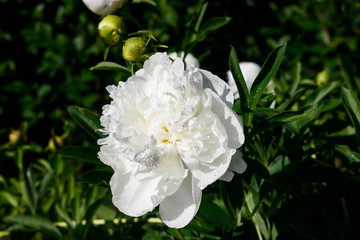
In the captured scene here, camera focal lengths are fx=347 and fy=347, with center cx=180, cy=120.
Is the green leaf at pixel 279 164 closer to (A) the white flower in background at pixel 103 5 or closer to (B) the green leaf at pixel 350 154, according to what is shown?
(B) the green leaf at pixel 350 154

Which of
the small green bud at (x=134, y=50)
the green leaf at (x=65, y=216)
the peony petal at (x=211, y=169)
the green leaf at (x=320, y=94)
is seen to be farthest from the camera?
the green leaf at (x=65, y=216)

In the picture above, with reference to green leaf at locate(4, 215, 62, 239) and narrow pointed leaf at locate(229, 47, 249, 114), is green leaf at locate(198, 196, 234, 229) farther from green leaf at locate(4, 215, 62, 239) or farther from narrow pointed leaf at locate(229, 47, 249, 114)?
green leaf at locate(4, 215, 62, 239)

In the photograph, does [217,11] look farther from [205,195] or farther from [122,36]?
[205,195]

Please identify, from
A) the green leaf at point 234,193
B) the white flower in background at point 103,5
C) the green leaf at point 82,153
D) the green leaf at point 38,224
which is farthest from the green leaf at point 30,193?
the green leaf at point 234,193

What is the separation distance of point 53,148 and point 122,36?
68cm

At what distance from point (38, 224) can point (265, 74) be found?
0.69 metres

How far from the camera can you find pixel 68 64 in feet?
6.08

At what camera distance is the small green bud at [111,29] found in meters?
0.66

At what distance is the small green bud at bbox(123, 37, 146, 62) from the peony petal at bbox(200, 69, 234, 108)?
13 centimetres

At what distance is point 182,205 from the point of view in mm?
510

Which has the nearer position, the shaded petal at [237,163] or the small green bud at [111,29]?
the shaded petal at [237,163]

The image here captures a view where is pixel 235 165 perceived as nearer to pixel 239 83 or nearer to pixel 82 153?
pixel 239 83

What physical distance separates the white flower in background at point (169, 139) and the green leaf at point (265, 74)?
2.7 inches

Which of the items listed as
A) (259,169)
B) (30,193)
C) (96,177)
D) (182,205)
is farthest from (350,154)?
(30,193)
